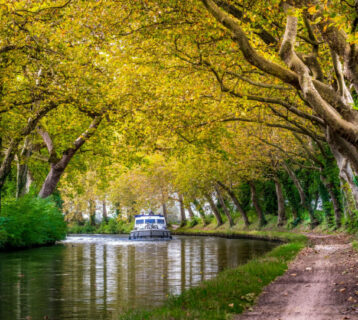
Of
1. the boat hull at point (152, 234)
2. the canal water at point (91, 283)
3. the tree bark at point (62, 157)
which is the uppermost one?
the tree bark at point (62, 157)

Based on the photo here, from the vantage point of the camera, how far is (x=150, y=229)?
50.7 meters

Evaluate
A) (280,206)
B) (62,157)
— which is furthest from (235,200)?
(62,157)

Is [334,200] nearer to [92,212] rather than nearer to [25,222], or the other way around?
[25,222]

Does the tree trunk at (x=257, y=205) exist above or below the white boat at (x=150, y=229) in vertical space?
above

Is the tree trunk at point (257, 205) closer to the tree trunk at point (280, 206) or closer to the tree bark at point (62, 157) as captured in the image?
the tree trunk at point (280, 206)

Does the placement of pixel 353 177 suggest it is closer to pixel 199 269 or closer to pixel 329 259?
pixel 329 259

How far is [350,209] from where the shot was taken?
108ft

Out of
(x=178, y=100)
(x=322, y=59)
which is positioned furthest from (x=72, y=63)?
(x=322, y=59)

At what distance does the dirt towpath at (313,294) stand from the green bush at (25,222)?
18735mm

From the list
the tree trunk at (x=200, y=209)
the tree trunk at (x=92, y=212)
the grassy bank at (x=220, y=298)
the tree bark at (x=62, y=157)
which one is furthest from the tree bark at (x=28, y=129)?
the tree trunk at (x=92, y=212)

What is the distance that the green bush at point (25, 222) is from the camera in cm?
3170

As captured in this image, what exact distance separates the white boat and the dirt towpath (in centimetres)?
3230

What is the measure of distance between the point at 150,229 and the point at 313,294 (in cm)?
3935

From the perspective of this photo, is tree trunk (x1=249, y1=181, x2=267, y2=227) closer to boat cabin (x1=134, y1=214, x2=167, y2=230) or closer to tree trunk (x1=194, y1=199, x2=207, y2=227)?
boat cabin (x1=134, y1=214, x2=167, y2=230)
